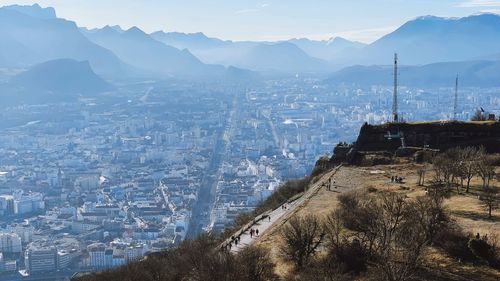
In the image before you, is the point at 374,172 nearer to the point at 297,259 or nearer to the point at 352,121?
the point at 297,259

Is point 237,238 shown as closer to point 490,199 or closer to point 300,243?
point 300,243

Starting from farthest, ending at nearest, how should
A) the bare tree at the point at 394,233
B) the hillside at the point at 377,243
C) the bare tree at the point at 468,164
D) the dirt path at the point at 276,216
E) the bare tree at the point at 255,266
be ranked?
the bare tree at the point at 468,164 → the dirt path at the point at 276,216 → the bare tree at the point at 255,266 → the hillside at the point at 377,243 → the bare tree at the point at 394,233

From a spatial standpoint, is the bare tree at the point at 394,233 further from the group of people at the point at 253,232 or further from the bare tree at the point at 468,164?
the bare tree at the point at 468,164

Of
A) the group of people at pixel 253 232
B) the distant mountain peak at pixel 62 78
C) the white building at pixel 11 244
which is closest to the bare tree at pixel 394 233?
the group of people at pixel 253 232

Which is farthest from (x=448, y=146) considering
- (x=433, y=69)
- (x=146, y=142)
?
(x=433, y=69)

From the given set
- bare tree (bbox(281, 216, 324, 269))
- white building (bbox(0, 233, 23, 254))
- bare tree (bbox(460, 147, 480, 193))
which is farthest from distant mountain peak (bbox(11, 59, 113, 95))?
bare tree (bbox(281, 216, 324, 269))

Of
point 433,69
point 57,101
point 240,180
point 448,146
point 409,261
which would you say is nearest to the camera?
point 409,261

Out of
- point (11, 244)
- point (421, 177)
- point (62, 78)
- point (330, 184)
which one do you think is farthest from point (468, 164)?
point (62, 78)
